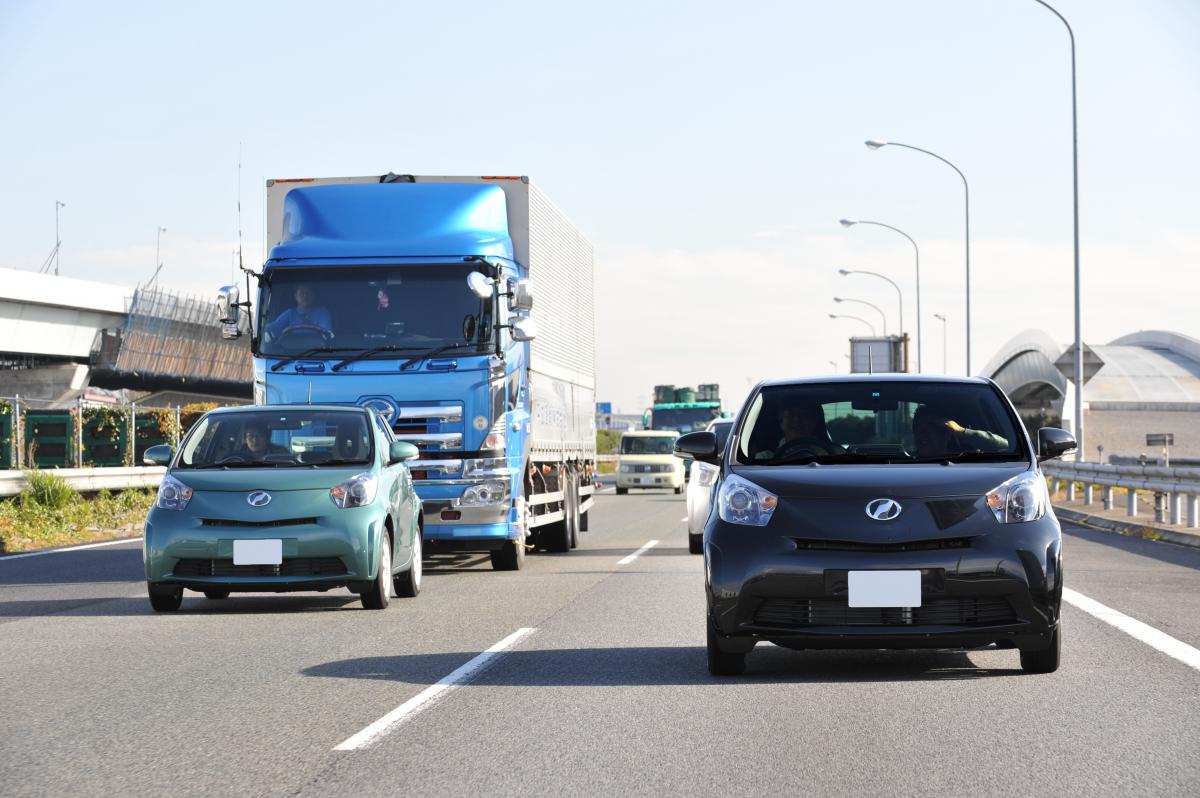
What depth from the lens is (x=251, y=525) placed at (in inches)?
462

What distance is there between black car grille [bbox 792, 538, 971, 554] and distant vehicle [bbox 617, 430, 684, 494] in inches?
1428

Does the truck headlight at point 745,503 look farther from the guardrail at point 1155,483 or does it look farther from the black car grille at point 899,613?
the guardrail at point 1155,483

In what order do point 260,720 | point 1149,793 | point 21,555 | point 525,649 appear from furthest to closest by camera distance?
point 21,555 < point 525,649 < point 260,720 < point 1149,793

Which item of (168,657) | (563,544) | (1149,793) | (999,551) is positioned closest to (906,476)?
(999,551)

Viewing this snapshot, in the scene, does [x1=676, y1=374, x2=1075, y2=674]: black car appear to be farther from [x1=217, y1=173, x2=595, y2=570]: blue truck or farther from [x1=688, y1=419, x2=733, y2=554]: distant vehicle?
[x1=688, y1=419, x2=733, y2=554]: distant vehicle

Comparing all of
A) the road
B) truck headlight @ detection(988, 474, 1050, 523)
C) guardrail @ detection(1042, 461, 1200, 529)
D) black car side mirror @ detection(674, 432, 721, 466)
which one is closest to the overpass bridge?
guardrail @ detection(1042, 461, 1200, 529)

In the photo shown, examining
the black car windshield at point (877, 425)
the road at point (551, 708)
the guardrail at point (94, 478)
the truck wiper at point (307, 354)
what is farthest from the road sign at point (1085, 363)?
the black car windshield at point (877, 425)

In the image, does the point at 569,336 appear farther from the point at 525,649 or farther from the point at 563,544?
the point at 525,649

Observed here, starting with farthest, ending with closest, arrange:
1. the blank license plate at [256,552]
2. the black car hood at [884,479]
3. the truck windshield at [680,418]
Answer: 1. the truck windshield at [680,418]
2. the blank license plate at [256,552]
3. the black car hood at [884,479]

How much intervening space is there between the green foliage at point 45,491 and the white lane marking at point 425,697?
1356 cm

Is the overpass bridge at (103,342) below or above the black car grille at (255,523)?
above

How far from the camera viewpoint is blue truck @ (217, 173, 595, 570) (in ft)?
49.1

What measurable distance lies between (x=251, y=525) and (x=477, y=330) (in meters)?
3.92

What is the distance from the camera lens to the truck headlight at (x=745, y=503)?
823cm
